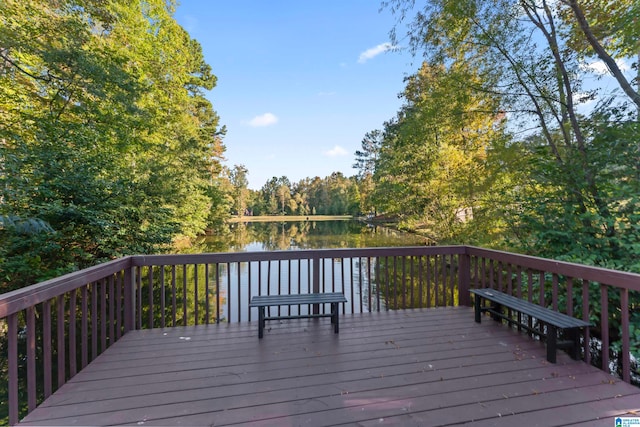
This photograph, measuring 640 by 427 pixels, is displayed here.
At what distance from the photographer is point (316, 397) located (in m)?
1.71

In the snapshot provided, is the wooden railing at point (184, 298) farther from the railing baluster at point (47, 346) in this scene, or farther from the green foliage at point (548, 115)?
the green foliage at point (548, 115)

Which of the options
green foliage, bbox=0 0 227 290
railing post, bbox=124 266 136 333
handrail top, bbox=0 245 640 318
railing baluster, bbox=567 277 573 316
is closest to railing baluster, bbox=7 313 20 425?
handrail top, bbox=0 245 640 318

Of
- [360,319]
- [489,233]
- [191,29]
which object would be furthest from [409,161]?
[191,29]

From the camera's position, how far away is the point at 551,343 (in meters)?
2.17

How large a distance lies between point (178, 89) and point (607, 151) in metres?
11.2

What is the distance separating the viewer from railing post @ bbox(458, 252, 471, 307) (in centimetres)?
358

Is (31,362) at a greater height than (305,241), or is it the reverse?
(31,362)

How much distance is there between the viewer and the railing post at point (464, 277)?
11.8ft

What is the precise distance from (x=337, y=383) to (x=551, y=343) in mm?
1675

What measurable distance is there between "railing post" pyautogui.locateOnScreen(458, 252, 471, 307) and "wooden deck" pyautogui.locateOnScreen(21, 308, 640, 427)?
0.80m

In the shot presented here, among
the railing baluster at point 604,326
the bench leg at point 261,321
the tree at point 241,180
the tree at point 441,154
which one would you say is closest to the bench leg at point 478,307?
the railing baluster at point 604,326

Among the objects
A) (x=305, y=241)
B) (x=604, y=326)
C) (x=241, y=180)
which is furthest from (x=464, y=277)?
(x=241, y=180)

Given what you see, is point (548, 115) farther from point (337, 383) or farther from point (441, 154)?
point (337, 383)

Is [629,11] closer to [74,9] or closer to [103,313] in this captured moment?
[103,313]
